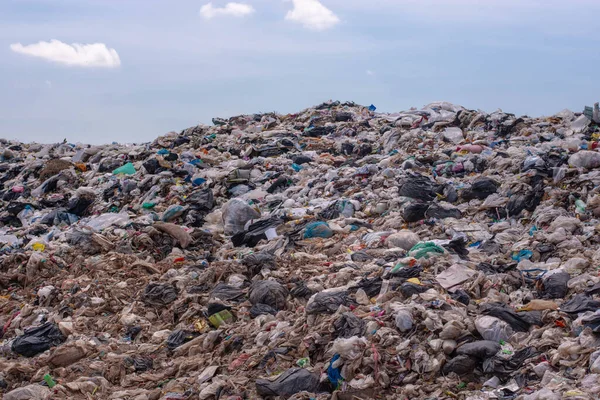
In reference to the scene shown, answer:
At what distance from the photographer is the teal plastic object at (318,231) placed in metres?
7.50

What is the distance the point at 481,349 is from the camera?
4.14 metres

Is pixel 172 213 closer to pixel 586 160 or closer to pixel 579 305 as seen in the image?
pixel 586 160

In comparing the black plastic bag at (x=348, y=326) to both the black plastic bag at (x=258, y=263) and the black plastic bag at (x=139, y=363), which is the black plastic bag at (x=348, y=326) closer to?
the black plastic bag at (x=139, y=363)

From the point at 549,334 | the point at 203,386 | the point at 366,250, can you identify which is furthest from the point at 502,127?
the point at 203,386

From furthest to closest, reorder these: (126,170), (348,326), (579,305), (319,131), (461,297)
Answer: (319,131) < (126,170) < (461,297) < (348,326) < (579,305)

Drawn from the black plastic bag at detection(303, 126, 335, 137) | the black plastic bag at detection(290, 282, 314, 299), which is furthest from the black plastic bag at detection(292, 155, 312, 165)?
the black plastic bag at detection(290, 282, 314, 299)

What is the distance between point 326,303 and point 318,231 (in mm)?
2462

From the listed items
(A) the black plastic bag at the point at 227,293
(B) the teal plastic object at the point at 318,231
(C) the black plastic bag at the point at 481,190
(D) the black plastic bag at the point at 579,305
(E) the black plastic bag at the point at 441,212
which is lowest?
(A) the black plastic bag at the point at 227,293

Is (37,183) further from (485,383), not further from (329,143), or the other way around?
(485,383)

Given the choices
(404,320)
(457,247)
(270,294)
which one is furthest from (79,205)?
(404,320)

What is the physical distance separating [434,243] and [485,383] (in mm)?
2210

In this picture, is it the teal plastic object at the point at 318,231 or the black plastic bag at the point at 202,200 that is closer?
the teal plastic object at the point at 318,231

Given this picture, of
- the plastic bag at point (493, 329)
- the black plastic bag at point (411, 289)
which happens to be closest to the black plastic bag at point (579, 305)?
the plastic bag at point (493, 329)

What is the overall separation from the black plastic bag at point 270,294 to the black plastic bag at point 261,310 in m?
0.07
